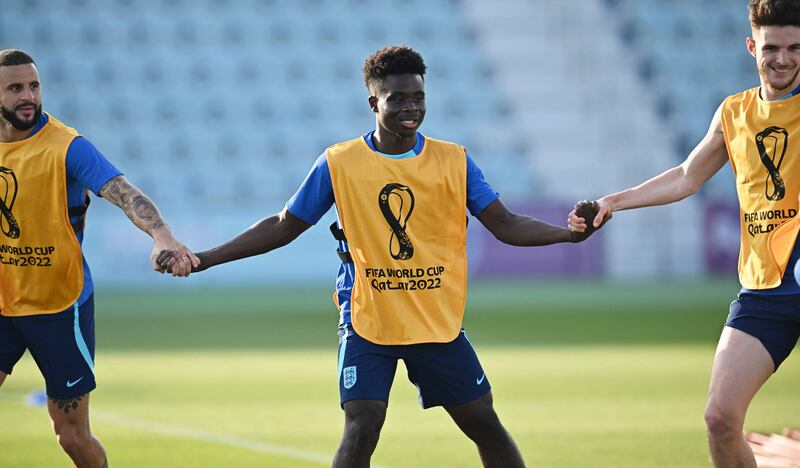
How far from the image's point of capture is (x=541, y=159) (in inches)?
1161

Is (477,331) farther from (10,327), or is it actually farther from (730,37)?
(730,37)

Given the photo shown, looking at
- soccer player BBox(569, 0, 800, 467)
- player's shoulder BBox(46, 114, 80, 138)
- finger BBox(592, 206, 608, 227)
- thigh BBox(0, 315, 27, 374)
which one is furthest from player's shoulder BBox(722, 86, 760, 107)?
thigh BBox(0, 315, 27, 374)

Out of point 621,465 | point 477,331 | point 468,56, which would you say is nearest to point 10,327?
point 621,465

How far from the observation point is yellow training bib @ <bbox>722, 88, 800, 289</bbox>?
5242 millimetres

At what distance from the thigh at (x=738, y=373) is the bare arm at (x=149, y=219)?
8.40ft

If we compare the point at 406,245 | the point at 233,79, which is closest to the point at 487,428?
the point at 406,245

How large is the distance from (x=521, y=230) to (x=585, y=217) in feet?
1.19

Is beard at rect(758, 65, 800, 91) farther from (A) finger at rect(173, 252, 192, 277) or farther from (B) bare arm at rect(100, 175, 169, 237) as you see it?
(B) bare arm at rect(100, 175, 169, 237)

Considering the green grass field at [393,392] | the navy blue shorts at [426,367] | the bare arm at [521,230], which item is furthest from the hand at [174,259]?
the green grass field at [393,392]

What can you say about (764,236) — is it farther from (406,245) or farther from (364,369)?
(364,369)

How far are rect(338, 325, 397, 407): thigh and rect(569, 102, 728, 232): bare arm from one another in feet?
3.86

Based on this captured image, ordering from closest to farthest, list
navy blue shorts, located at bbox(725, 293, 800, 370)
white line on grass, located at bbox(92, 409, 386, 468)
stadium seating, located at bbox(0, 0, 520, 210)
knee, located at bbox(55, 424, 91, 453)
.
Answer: navy blue shorts, located at bbox(725, 293, 800, 370), knee, located at bbox(55, 424, 91, 453), white line on grass, located at bbox(92, 409, 386, 468), stadium seating, located at bbox(0, 0, 520, 210)

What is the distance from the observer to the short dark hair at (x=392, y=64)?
5523 millimetres

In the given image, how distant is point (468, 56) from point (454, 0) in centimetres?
161
